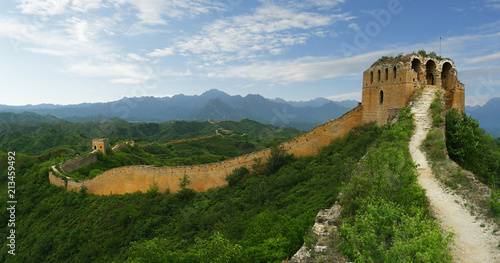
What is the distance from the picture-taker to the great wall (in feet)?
49.4

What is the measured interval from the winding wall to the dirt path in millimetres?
8266

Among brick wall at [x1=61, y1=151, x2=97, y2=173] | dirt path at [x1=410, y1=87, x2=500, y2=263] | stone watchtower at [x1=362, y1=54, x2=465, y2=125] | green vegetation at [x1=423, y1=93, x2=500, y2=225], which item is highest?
stone watchtower at [x1=362, y1=54, x2=465, y2=125]

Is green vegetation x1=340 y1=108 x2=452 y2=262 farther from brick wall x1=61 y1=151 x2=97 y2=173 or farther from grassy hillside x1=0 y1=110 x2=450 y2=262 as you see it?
brick wall x1=61 y1=151 x2=97 y2=173

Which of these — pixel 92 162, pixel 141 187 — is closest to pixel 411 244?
pixel 141 187

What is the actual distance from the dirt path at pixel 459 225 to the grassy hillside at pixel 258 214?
0.65 metres

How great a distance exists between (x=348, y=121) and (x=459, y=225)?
12061mm

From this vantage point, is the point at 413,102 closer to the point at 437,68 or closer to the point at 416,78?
the point at 416,78

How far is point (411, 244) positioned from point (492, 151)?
1125cm

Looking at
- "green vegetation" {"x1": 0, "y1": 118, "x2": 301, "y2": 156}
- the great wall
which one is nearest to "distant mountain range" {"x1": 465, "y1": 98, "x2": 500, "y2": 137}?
"green vegetation" {"x1": 0, "y1": 118, "x2": 301, "y2": 156}

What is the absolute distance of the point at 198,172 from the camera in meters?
20.7

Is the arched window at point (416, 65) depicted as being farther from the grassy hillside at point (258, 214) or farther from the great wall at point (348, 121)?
the grassy hillside at point (258, 214)

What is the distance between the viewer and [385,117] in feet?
51.2

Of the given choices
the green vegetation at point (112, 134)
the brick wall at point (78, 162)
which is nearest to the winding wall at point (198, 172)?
the brick wall at point (78, 162)

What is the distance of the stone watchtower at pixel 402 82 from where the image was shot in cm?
1481
